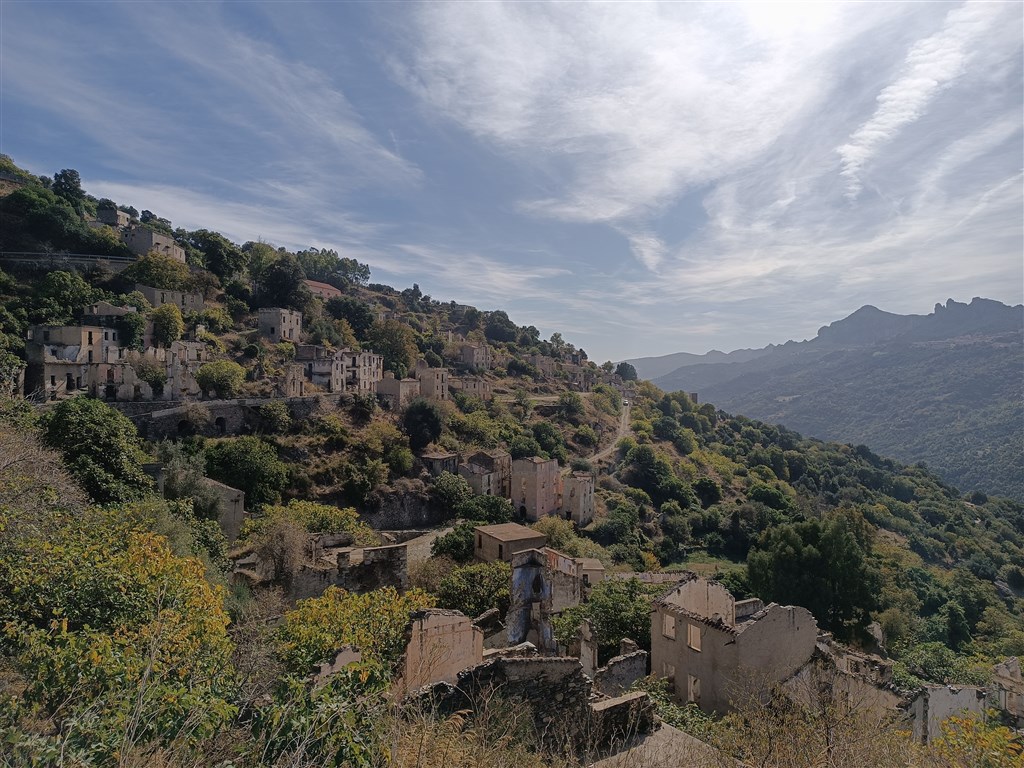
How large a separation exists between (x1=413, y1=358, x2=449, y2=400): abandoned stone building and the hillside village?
0.28 m

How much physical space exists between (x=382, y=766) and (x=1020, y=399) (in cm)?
18457

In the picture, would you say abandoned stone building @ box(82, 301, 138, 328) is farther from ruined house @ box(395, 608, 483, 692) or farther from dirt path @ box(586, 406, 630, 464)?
dirt path @ box(586, 406, 630, 464)

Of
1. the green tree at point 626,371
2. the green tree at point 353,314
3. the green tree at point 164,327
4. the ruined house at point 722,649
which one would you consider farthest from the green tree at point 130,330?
the green tree at point 626,371

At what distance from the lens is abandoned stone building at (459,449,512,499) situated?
4000 centimetres

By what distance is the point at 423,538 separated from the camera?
106 ft

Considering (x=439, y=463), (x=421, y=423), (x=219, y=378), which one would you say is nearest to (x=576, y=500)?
(x=439, y=463)

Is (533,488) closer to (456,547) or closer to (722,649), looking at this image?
(456,547)

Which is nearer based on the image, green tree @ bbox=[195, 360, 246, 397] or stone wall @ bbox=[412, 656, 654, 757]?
stone wall @ bbox=[412, 656, 654, 757]

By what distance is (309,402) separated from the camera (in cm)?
3800

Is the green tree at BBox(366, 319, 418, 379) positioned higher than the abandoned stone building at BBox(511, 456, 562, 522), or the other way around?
the green tree at BBox(366, 319, 418, 379)

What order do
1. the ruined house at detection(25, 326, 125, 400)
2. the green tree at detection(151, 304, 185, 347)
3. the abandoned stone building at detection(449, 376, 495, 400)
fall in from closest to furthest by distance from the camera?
the ruined house at detection(25, 326, 125, 400) → the green tree at detection(151, 304, 185, 347) → the abandoned stone building at detection(449, 376, 495, 400)

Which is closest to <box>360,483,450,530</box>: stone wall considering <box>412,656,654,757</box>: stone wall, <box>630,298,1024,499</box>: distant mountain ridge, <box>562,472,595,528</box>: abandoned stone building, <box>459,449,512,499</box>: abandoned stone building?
<box>459,449,512,499</box>: abandoned stone building

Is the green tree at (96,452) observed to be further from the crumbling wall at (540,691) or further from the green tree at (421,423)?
the green tree at (421,423)

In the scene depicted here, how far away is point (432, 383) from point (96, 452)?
34.0 metres
